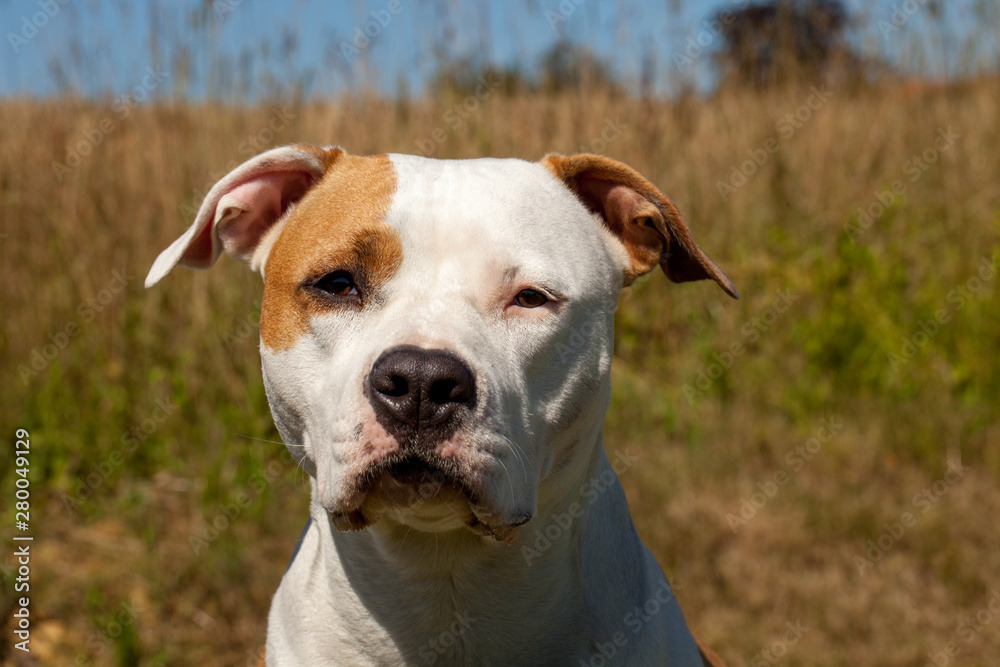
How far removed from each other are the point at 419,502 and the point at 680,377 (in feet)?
12.7

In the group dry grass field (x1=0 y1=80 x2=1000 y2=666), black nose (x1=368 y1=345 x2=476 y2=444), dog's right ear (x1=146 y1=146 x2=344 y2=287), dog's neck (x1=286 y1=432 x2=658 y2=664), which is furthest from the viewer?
dry grass field (x1=0 y1=80 x2=1000 y2=666)

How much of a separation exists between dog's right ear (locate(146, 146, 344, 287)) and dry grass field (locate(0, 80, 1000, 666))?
1.76 meters

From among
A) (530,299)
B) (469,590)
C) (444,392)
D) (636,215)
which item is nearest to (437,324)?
(444,392)

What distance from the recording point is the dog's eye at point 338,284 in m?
2.04

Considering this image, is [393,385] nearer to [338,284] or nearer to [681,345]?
[338,284]

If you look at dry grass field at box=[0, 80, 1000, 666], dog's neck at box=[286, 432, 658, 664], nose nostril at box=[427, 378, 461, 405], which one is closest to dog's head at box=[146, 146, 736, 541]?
nose nostril at box=[427, 378, 461, 405]

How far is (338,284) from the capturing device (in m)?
2.05

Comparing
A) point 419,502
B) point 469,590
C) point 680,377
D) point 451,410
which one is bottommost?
point 680,377

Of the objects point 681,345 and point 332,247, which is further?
point 681,345

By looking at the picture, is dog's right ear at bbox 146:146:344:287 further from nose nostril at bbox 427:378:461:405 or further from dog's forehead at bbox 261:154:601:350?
nose nostril at bbox 427:378:461:405

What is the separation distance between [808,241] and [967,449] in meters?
1.79

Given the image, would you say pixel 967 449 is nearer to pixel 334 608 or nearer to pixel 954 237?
pixel 954 237

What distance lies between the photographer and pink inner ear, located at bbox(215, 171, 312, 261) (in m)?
2.45

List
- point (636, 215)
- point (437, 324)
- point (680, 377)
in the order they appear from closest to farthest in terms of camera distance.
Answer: point (437, 324), point (636, 215), point (680, 377)
